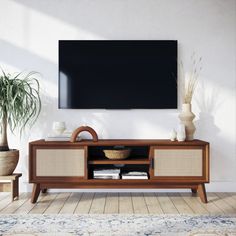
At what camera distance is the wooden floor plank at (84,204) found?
2.90m

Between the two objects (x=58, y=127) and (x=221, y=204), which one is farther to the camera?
(x=58, y=127)

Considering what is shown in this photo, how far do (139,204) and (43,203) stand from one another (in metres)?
0.88

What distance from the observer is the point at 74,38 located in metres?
3.66

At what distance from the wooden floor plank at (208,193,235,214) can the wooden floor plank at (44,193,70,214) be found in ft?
4.61

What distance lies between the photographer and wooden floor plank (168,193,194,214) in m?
2.90

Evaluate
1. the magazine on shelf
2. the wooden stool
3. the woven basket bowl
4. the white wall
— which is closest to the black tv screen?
the white wall

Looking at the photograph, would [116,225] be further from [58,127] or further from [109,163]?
[58,127]

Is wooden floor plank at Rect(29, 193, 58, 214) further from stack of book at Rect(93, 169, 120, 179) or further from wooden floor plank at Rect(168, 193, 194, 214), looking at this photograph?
wooden floor plank at Rect(168, 193, 194, 214)

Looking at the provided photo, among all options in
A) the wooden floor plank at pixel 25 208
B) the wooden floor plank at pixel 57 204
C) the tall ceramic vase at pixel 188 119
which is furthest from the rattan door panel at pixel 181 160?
the wooden floor plank at pixel 25 208

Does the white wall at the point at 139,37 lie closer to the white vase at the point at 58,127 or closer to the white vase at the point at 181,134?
the white vase at the point at 58,127

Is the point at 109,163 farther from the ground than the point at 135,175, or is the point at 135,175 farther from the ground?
the point at 109,163

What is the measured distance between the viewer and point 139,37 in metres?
3.66

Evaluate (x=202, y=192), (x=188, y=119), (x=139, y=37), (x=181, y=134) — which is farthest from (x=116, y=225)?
(x=139, y=37)

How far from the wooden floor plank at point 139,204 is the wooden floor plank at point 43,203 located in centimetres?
78
